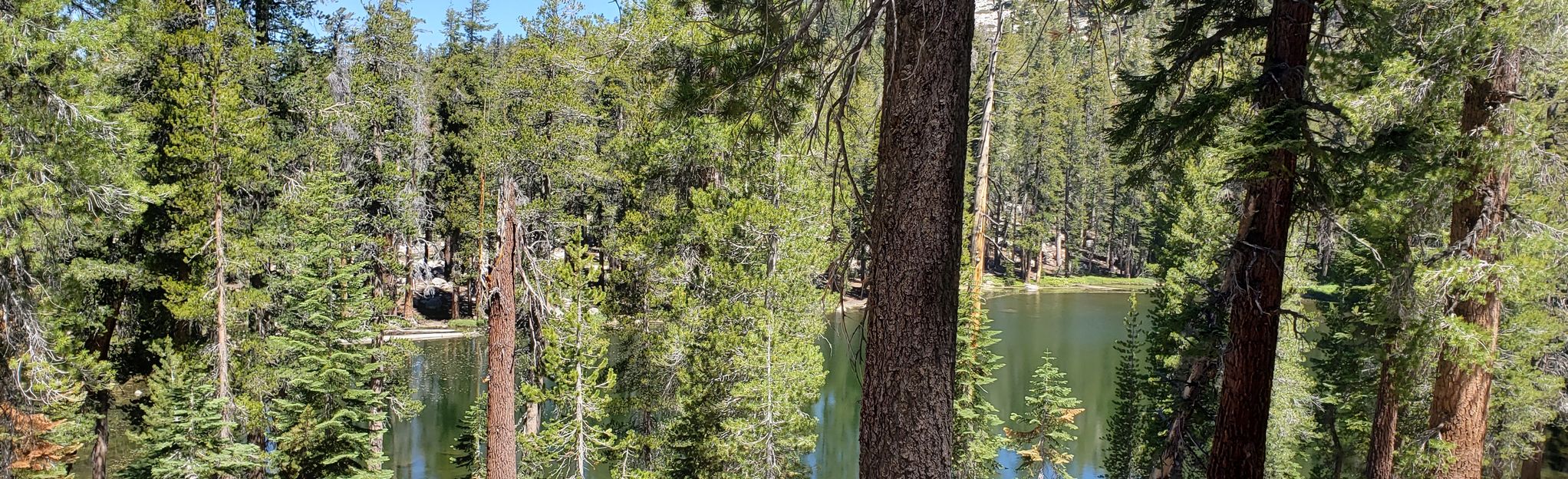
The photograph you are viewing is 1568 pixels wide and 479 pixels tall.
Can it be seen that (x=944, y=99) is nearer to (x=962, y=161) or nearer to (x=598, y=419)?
(x=962, y=161)

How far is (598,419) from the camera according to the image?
12.7 m

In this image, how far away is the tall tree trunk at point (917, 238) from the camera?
323 centimetres

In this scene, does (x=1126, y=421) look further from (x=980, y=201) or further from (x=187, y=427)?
(x=187, y=427)

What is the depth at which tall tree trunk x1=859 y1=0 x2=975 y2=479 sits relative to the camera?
3.23m

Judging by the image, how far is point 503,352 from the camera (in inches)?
479

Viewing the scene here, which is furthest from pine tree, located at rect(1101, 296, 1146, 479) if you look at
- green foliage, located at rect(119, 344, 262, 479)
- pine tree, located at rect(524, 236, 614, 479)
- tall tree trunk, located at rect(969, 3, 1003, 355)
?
green foliage, located at rect(119, 344, 262, 479)

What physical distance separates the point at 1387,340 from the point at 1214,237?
19.1 ft

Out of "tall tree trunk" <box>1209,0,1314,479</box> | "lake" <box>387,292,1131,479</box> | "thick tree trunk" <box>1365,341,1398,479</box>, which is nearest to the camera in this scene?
"tall tree trunk" <box>1209,0,1314,479</box>

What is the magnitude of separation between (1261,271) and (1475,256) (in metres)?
3.65

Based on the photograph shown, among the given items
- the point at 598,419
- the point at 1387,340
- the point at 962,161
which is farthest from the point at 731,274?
the point at 962,161

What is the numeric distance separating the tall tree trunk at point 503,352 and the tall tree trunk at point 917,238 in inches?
387

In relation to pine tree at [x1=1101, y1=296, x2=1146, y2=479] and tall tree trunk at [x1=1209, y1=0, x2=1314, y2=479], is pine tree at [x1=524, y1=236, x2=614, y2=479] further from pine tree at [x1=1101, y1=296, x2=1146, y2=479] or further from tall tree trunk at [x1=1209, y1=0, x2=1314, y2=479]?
pine tree at [x1=1101, y1=296, x2=1146, y2=479]

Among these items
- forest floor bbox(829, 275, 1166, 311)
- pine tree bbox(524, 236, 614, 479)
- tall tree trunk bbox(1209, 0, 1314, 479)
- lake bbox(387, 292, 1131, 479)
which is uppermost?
tall tree trunk bbox(1209, 0, 1314, 479)

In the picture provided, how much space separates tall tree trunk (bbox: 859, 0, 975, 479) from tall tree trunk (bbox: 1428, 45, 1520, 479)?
6159mm
